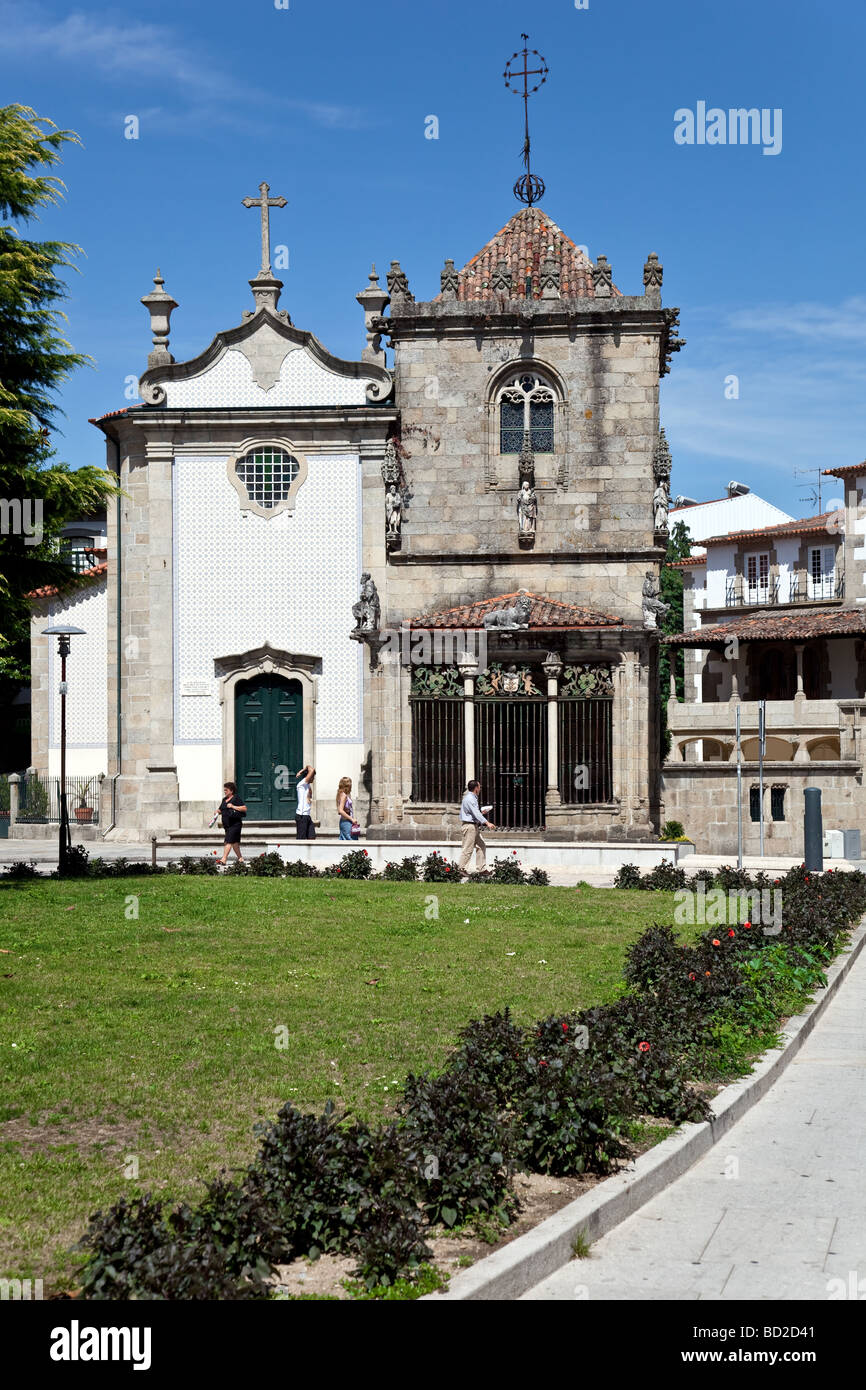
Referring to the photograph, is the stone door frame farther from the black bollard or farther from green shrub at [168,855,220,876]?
the black bollard

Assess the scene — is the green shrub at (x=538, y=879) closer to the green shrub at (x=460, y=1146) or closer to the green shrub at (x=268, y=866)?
the green shrub at (x=268, y=866)

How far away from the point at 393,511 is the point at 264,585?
354 cm

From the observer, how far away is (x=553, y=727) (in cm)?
2730

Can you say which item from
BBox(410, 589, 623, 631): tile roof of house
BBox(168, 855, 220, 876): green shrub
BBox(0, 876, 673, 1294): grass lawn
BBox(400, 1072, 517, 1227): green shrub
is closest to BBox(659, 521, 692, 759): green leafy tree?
BBox(410, 589, 623, 631): tile roof of house

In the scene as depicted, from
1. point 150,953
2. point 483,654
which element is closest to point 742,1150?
A: point 150,953

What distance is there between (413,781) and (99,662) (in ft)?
32.9

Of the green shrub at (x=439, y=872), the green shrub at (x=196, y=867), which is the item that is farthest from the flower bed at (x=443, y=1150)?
the green shrub at (x=196, y=867)

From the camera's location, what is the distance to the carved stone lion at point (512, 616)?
90.0 feet

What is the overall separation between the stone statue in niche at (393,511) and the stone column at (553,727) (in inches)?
179

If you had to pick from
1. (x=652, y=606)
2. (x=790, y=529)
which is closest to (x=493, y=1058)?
(x=652, y=606)

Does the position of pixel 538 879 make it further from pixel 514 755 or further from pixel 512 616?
pixel 512 616

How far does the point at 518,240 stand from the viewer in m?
33.3

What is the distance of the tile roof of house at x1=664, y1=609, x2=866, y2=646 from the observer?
160 feet

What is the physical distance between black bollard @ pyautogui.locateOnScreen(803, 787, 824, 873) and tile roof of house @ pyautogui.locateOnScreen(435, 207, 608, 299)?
12.3m
